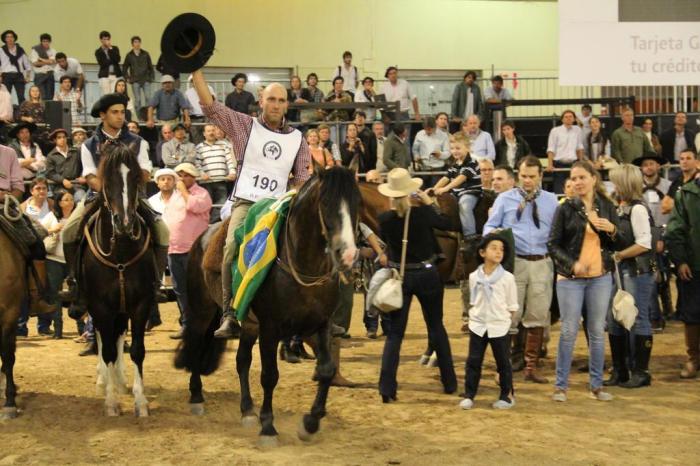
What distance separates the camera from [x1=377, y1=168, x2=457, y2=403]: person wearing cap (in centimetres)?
970

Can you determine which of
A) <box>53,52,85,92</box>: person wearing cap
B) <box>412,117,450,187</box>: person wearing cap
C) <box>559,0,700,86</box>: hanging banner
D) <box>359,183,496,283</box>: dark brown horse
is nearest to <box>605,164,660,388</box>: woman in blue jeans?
<box>359,183,496,283</box>: dark brown horse

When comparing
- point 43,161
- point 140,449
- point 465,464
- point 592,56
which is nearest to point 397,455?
point 465,464

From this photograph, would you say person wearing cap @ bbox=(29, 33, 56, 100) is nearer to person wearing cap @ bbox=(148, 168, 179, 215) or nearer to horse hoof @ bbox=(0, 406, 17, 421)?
person wearing cap @ bbox=(148, 168, 179, 215)

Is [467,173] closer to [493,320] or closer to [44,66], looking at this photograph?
[493,320]

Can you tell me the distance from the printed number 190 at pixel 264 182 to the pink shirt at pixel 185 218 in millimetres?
4752

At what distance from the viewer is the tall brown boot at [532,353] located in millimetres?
10625

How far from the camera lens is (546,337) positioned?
480 inches

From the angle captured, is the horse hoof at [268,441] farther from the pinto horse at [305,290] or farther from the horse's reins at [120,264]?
the horse's reins at [120,264]

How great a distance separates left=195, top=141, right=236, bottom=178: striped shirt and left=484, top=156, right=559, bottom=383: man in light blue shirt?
25.6 feet

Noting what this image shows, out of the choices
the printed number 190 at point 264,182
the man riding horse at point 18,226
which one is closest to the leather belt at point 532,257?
the printed number 190 at point 264,182

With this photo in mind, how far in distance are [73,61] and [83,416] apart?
15.2m

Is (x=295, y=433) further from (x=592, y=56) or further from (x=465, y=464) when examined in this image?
(x=592, y=56)

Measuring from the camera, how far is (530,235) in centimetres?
1054

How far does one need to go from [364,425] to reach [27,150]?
11.3m
